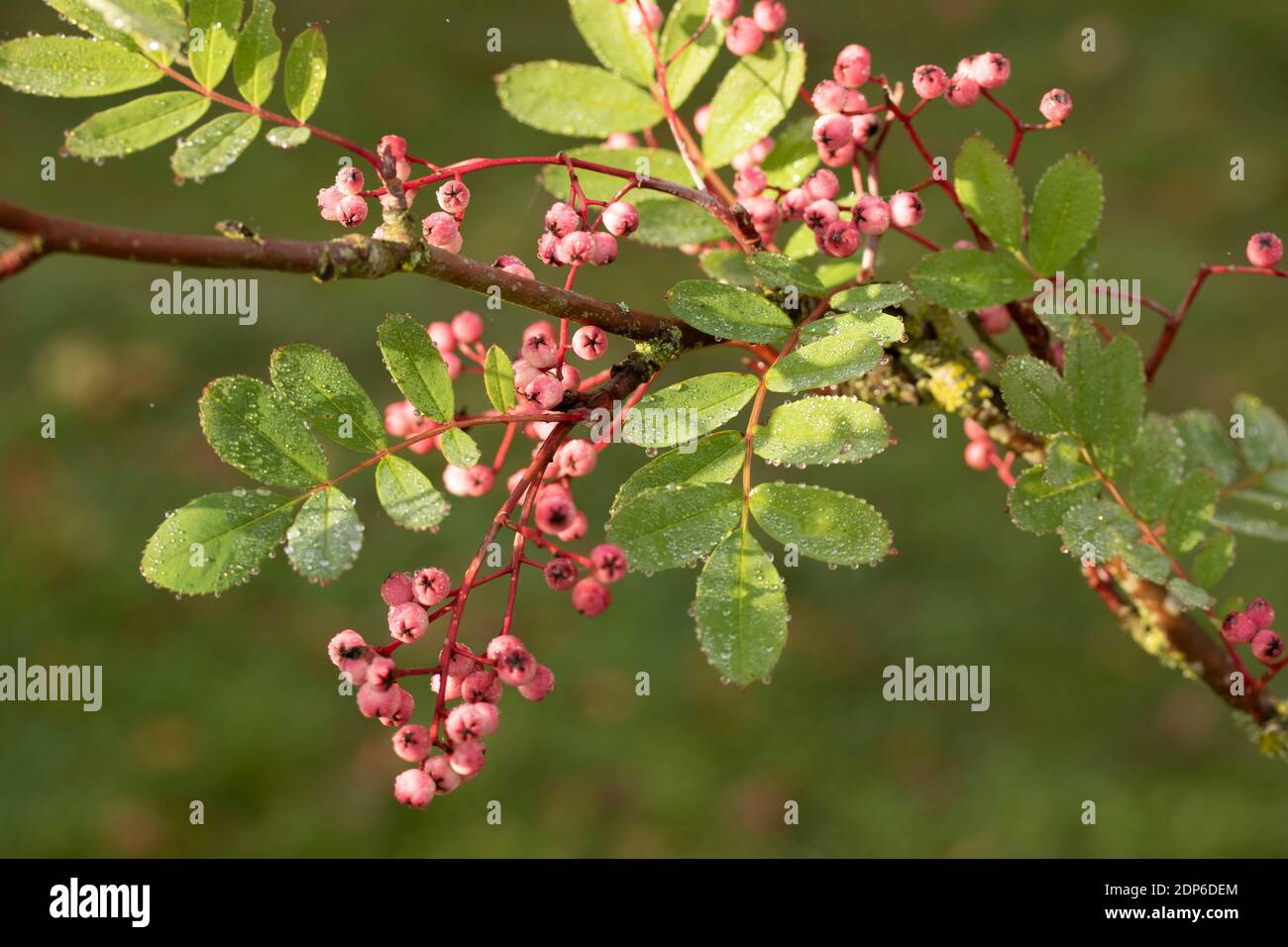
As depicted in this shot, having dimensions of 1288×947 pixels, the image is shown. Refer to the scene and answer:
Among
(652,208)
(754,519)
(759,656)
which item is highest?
(652,208)

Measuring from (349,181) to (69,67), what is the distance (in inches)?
12.2

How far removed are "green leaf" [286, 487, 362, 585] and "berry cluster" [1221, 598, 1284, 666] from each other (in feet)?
2.69

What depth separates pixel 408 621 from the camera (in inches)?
37.7

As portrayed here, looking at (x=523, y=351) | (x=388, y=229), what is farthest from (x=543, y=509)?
(x=388, y=229)

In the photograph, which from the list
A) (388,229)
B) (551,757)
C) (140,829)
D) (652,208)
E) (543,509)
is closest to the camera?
(388,229)

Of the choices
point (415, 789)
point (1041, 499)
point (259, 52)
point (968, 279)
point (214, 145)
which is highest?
point (259, 52)

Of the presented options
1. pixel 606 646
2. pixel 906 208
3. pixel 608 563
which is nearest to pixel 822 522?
pixel 608 563

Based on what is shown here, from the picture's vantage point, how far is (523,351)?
1.01m

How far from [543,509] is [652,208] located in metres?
0.36

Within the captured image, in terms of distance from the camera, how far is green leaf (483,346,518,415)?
978 millimetres

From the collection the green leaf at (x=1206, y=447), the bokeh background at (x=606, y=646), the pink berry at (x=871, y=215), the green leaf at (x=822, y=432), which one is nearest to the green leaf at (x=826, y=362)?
the green leaf at (x=822, y=432)

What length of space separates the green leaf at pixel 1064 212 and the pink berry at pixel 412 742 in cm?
72

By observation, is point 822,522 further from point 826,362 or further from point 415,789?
point 415,789

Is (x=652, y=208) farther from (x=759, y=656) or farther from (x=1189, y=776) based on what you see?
(x=1189, y=776)
